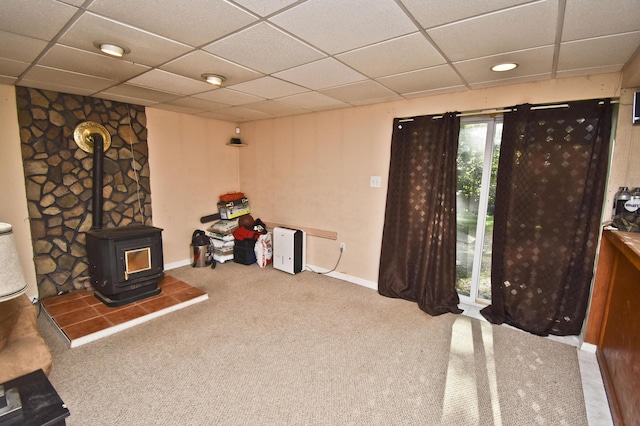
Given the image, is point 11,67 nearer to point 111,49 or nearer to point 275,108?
point 111,49

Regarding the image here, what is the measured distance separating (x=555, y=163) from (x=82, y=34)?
350 centimetres

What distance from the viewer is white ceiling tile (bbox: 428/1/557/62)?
58.3 inches

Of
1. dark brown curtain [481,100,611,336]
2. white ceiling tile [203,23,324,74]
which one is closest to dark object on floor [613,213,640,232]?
dark brown curtain [481,100,611,336]

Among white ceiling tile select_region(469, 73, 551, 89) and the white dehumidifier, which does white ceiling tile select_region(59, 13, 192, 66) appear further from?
the white dehumidifier

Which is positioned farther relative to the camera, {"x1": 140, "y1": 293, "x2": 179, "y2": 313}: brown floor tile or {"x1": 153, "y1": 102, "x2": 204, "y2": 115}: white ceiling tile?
{"x1": 153, "y1": 102, "x2": 204, "y2": 115}: white ceiling tile

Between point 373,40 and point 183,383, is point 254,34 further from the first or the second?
point 183,383

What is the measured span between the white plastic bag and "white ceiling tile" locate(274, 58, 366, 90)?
2363 millimetres

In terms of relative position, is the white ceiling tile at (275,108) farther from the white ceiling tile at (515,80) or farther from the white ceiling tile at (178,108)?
the white ceiling tile at (515,80)

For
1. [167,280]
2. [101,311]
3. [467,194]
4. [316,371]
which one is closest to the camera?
[316,371]

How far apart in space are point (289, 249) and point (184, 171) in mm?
1895

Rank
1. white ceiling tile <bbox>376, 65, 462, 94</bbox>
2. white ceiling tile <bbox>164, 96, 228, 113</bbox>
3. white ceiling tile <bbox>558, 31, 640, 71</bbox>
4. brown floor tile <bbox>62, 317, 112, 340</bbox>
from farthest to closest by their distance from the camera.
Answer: white ceiling tile <bbox>164, 96, 228, 113</bbox> → brown floor tile <bbox>62, 317, 112, 340</bbox> → white ceiling tile <bbox>376, 65, 462, 94</bbox> → white ceiling tile <bbox>558, 31, 640, 71</bbox>

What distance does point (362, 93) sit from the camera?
9.88 feet

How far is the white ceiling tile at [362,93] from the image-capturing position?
2.77 m

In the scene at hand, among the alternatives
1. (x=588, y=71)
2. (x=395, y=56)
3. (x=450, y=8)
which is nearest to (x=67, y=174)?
(x=395, y=56)
